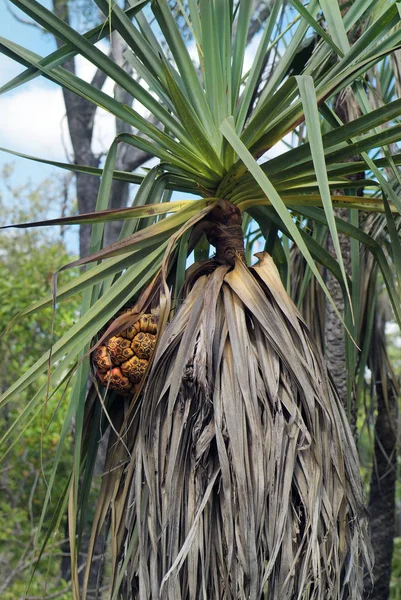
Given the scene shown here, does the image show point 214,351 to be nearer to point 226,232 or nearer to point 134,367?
point 134,367

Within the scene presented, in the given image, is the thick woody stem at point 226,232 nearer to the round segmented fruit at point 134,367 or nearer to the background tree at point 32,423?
the round segmented fruit at point 134,367

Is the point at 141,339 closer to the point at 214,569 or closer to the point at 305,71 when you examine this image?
the point at 214,569

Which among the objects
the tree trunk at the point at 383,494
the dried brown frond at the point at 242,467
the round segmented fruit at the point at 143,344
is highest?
the round segmented fruit at the point at 143,344

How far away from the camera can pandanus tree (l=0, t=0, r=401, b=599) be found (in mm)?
1767

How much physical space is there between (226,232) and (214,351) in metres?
0.42

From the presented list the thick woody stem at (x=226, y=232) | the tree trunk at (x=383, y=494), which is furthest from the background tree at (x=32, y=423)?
the thick woody stem at (x=226, y=232)

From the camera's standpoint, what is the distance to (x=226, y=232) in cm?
212

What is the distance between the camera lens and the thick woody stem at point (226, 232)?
212 centimetres

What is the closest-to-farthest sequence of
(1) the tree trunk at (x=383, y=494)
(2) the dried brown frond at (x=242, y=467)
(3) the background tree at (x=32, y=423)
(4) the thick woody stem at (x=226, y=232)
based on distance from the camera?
1. (2) the dried brown frond at (x=242, y=467)
2. (4) the thick woody stem at (x=226, y=232)
3. (1) the tree trunk at (x=383, y=494)
4. (3) the background tree at (x=32, y=423)

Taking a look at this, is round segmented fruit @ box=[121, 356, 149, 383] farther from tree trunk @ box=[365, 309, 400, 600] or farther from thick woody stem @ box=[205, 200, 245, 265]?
tree trunk @ box=[365, 309, 400, 600]

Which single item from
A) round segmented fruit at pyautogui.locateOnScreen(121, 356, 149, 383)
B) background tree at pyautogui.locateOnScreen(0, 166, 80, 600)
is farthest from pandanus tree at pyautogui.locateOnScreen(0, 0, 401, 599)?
background tree at pyautogui.locateOnScreen(0, 166, 80, 600)

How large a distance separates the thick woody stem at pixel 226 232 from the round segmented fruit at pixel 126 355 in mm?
309

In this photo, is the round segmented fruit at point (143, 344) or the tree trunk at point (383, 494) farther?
the tree trunk at point (383, 494)

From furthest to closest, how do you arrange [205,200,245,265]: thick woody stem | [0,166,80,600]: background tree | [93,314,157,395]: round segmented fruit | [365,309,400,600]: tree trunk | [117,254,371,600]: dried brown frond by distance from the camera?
[0,166,80,600]: background tree
[365,309,400,600]: tree trunk
[205,200,245,265]: thick woody stem
[93,314,157,395]: round segmented fruit
[117,254,371,600]: dried brown frond
